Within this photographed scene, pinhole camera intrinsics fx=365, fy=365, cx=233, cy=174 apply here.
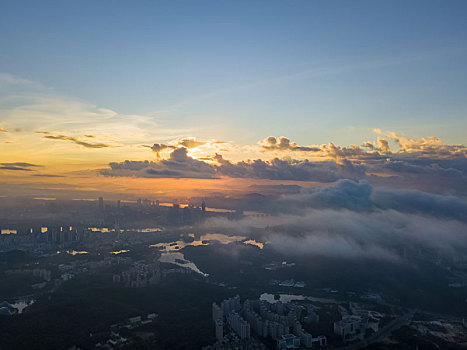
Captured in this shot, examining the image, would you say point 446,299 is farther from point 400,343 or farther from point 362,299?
point 400,343

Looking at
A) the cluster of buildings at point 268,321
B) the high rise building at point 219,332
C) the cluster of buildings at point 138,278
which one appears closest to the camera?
the cluster of buildings at point 268,321

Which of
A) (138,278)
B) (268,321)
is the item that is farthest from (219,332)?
(138,278)

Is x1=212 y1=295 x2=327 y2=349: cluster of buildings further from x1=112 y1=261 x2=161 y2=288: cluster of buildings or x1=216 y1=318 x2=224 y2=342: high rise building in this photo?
x1=112 y1=261 x2=161 y2=288: cluster of buildings

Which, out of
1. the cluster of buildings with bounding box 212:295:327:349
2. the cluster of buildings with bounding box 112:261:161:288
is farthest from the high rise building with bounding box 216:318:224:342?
the cluster of buildings with bounding box 112:261:161:288

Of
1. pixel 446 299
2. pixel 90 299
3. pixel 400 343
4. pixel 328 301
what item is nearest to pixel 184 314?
pixel 90 299

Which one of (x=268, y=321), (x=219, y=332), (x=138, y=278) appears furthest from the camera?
(x=138, y=278)

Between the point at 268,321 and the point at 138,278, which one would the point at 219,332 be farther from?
the point at 138,278

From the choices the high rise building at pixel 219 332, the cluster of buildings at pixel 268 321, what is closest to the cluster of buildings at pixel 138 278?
the cluster of buildings at pixel 268 321

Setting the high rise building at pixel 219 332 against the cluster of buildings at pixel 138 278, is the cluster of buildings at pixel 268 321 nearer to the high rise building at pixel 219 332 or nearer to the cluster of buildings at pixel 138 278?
the high rise building at pixel 219 332
